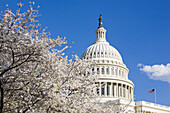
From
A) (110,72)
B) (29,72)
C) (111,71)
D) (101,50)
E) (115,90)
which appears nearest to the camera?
(29,72)

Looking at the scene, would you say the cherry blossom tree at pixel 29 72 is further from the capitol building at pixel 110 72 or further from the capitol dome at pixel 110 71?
the capitol dome at pixel 110 71

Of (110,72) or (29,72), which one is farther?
(110,72)

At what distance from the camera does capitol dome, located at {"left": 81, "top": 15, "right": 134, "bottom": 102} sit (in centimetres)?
10581

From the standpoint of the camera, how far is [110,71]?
367ft

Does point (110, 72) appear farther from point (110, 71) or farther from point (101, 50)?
point (101, 50)

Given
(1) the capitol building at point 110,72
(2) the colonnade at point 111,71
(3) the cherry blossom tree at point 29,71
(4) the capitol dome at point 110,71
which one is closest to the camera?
(3) the cherry blossom tree at point 29,71

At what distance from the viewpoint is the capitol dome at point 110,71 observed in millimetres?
105812

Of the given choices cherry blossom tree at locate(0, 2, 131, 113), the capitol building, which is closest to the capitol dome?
the capitol building

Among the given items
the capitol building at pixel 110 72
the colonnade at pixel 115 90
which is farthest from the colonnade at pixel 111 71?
the colonnade at pixel 115 90

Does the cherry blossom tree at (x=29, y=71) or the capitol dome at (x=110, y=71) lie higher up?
the capitol dome at (x=110, y=71)

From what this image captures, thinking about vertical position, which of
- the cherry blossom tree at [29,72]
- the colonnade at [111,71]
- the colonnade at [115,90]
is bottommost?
the cherry blossom tree at [29,72]

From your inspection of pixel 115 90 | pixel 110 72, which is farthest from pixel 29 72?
pixel 110 72

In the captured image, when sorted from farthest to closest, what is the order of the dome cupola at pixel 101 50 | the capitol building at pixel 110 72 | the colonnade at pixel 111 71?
the dome cupola at pixel 101 50
the colonnade at pixel 111 71
the capitol building at pixel 110 72

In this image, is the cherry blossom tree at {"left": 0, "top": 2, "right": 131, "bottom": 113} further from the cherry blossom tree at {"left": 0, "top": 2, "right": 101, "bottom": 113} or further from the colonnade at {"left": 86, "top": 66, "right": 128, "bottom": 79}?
the colonnade at {"left": 86, "top": 66, "right": 128, "bottom": 79}
